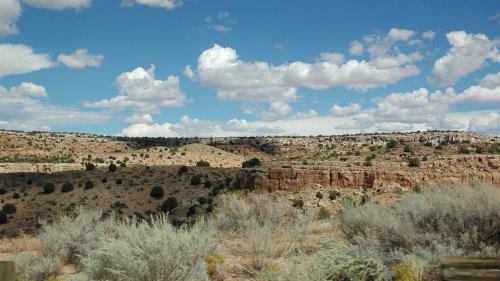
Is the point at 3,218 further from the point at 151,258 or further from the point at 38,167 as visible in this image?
the point at 151,258

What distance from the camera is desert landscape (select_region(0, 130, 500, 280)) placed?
977 centimetres

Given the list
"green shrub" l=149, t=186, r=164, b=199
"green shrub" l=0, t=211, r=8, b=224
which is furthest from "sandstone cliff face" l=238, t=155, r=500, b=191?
"green shrub" l=0, t=211, r=8, b=224

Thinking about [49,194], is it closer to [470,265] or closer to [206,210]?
[206,210]

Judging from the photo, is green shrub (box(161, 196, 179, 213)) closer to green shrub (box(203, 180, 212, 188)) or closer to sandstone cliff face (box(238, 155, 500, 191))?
green shrub (box(203, 180, 212, 188))

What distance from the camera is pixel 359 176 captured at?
38656 millimetres

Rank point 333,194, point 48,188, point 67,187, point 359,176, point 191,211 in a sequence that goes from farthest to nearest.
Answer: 1. point 48,188
2. point 67,187
3. point 191,211
4. point 359,176
5. point 333,194

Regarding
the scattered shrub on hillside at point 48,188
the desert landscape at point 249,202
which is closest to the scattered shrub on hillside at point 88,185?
the desert landscape at point 249,202

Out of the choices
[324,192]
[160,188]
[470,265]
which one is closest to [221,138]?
[160,188]

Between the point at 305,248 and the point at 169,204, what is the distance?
36715 millimetres

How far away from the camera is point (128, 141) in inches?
4407

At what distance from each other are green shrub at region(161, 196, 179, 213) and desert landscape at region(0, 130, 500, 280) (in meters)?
0.13

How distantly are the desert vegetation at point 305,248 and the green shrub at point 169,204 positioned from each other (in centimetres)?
3343

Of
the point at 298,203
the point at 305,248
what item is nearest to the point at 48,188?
the point at 298,203

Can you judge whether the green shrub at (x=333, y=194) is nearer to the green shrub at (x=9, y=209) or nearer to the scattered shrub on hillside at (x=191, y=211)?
the scattered shrub on hillside at (x=191, y=211)
